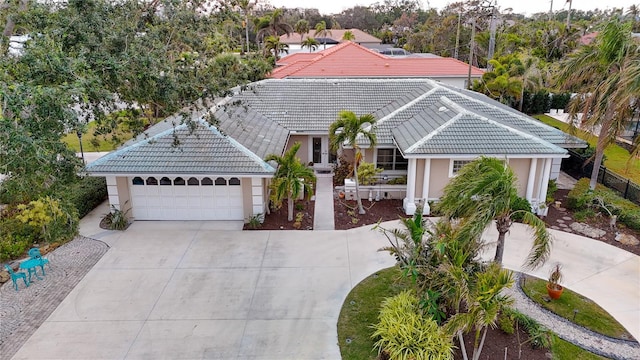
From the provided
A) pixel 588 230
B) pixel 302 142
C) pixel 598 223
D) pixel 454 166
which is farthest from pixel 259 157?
pixel 598 223

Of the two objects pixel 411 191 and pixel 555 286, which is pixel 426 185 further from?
pixel 555 286

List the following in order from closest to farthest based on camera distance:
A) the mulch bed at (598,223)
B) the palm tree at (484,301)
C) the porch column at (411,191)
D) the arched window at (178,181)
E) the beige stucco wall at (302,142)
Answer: the palm tree at (484,301) < the mulch bed at (598,223) < the arched window at (178,181) < the porch column at (411,191) < the beige stucco wall at (302,142)

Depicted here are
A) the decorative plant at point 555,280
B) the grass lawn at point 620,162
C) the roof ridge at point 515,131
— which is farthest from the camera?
the grass lawn at point 620,162

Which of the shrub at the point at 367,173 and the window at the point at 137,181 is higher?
the window at the point at 137,181

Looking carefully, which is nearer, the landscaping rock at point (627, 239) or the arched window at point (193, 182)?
the landscaping rock at point (627, 239)

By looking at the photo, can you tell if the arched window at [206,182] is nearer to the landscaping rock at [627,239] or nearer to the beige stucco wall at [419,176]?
the beige stucco wall at [419,176]

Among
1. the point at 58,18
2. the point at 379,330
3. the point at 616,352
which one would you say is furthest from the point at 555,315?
the point at 58,18

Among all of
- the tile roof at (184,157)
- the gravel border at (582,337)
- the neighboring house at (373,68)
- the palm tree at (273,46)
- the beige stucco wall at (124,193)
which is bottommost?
the gravel border at (582,337)

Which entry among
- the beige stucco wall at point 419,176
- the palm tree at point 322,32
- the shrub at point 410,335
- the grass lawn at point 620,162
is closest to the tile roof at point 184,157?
the beige stucco wall at point 419,176
